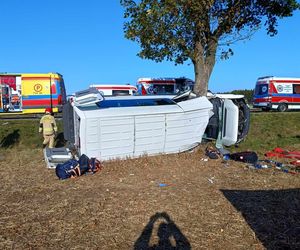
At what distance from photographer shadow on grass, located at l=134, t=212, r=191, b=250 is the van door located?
6.25 meters

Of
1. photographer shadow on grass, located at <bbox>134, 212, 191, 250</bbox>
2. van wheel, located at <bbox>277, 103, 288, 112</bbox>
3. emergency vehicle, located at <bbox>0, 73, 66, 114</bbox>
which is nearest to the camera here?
photographer shadow on grass, located at <bbox>134, 212, 191, 250</bbox>

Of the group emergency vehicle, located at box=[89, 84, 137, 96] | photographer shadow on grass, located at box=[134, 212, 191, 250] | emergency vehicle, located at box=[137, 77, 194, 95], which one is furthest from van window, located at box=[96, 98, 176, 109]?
emergency vehicle, located at box=[137, 77, 194, 95]

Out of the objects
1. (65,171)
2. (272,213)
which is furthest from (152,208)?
(65,171)

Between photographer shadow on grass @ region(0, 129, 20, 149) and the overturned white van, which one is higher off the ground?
the overturned white van

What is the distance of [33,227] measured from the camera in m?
5.10

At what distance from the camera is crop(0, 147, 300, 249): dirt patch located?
4637 millimetres

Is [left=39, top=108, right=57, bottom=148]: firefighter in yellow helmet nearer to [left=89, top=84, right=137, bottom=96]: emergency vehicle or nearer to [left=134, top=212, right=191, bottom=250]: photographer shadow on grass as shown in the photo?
[left=134, top=212, right=191, bottom=250]: photographer shadow on grass

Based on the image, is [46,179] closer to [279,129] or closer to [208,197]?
[208,197]

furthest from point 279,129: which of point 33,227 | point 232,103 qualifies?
point 33,227

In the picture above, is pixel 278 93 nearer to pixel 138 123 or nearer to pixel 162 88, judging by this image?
pixel 162 88

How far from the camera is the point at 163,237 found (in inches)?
184

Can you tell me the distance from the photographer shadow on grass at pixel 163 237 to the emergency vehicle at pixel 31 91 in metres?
19.9

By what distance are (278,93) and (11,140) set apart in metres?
19.0

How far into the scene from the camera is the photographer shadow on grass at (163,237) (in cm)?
442
